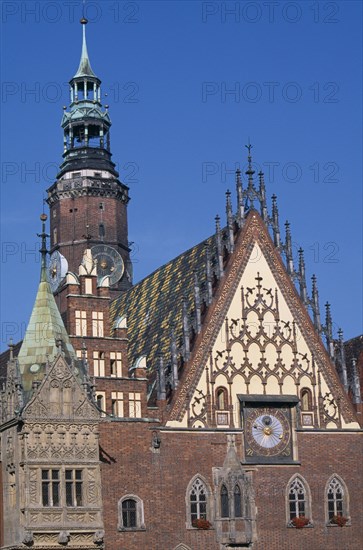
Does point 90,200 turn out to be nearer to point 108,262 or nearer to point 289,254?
point 108,262

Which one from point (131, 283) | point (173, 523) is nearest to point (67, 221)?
point (131, 283)

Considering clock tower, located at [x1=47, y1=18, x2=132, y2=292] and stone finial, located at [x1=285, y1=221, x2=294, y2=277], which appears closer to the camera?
stone finial, located at [x1=285, y1=221, x2=294, y2=277]

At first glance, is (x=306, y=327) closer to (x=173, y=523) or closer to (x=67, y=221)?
→ (x=173, y=523)

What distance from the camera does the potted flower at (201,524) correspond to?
57219mm

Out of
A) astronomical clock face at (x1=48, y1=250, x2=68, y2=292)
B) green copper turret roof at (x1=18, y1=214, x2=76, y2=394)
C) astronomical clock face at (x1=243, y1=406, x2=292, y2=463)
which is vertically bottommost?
astronomical clock face at (x1=243, y1=406, x2=292, y2=463)

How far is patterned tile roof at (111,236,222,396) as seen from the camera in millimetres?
61844

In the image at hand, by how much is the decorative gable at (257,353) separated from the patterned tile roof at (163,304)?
114cm

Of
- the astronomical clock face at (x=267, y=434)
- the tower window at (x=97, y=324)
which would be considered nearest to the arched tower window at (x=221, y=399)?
the astronomical clock face at (x=267, y=434)

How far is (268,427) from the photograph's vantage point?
197 ft

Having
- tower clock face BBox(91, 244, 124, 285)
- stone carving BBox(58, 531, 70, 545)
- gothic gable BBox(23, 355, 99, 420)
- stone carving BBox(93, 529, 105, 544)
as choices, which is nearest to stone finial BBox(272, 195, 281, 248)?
gothic gable BBox(23, 355, 99, 420)

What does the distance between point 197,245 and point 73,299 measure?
10.7 m

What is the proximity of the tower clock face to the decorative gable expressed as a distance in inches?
816

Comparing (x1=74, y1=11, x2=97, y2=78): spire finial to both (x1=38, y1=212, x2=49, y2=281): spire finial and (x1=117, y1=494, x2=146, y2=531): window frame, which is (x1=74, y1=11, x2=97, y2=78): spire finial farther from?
(x1=117, y1=494, x2=146, y2=531): window frame

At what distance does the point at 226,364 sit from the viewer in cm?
5988
